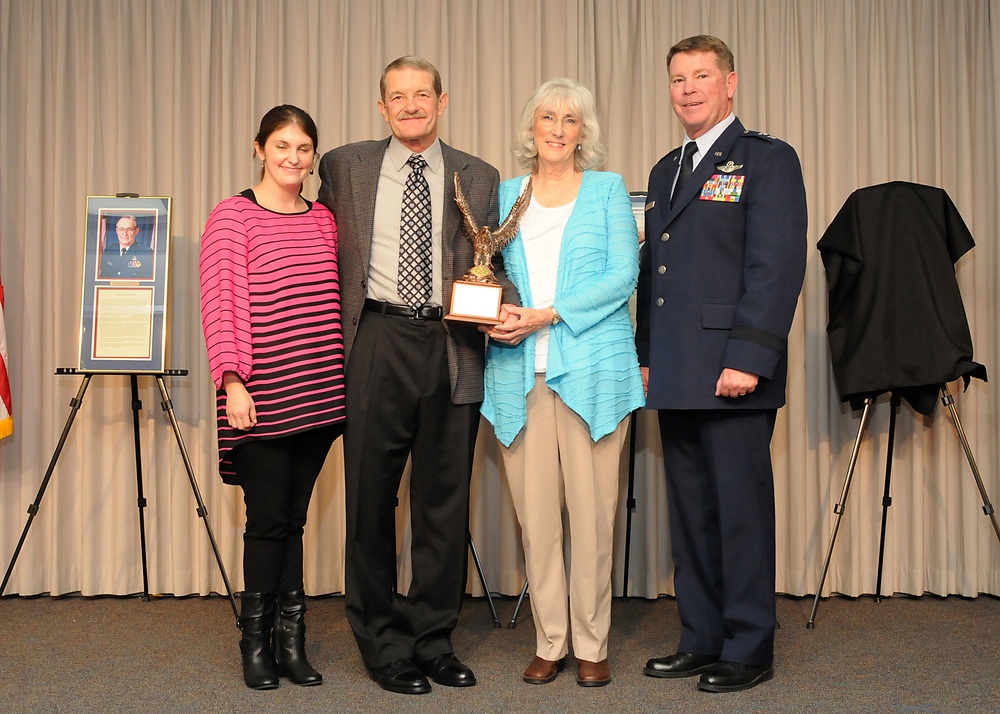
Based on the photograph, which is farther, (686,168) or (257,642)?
(686,168)

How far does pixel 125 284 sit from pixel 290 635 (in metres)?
1.61

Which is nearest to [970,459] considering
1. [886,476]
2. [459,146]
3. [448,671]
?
[886,476]

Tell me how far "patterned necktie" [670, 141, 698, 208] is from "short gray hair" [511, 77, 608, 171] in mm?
253

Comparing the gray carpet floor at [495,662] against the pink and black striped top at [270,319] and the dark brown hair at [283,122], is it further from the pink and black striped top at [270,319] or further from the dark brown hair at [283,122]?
the dark brown hair at [283,122]

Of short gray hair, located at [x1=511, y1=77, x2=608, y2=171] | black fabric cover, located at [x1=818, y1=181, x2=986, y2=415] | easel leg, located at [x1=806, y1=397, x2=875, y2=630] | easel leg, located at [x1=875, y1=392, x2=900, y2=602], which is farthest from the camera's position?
easel leg, located at [x1=875, y1=392, x2=900, y2=602]

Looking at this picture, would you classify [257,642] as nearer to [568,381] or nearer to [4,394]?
[568,381]

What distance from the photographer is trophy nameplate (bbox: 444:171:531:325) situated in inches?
95.7

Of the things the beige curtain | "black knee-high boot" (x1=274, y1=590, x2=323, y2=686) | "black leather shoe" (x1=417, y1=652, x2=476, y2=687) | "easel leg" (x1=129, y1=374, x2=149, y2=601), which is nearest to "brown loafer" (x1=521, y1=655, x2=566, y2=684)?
"black leather shoe" (x1=417, y1=652, x2=476, y2=687)

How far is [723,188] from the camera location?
257 centimetres

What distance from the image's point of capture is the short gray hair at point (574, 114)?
8.58 feet

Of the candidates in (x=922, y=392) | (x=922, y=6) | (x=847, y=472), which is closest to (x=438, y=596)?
(x=847, y=472)

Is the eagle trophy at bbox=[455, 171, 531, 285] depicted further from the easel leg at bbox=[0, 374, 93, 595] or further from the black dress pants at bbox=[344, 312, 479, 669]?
the easel leg at bbox=[0, 374, 93, 595]

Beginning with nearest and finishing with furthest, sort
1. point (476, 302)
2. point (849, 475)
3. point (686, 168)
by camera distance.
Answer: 1. point (476, 302)
2. point (686, 168)
3. point (849, 475)

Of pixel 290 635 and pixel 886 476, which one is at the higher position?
pixel 886 476
